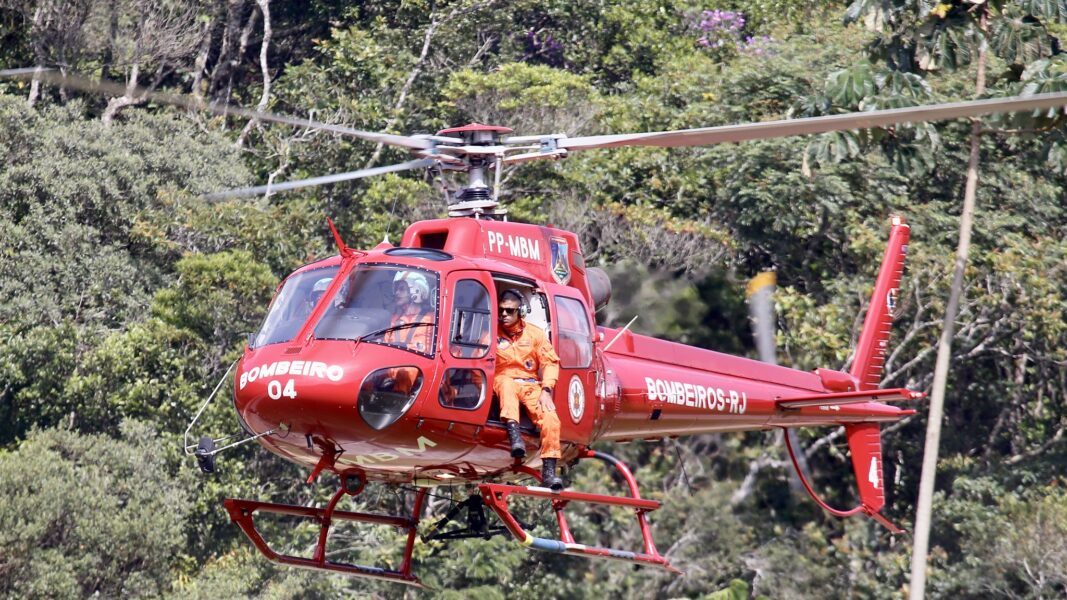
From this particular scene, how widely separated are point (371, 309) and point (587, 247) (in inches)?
492

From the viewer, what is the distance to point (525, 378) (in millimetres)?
10109

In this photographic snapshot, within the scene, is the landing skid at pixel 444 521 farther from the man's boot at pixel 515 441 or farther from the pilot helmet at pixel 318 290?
the pilot helmet at pixel 318 290

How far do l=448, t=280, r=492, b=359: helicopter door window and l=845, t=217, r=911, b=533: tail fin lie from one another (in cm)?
524

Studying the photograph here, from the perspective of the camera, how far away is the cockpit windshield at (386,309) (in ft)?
31.3

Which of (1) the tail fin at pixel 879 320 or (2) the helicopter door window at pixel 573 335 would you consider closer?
(2) the helicopter door window at pixel 573 335

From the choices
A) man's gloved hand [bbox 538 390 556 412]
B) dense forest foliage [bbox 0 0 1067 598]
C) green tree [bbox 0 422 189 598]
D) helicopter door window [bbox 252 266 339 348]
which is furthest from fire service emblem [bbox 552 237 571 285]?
green tree [bbox 0 422 189 598]

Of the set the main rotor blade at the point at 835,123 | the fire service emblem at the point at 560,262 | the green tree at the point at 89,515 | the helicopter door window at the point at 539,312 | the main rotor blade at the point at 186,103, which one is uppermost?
the main rotor blade at the point at 835,123

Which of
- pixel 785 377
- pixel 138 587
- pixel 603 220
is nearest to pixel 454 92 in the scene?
pixel 603 220

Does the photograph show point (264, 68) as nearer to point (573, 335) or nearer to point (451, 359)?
point (573, 335)

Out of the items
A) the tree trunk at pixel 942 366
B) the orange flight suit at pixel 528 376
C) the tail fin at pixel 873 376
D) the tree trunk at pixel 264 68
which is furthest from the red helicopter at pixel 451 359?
the tree trunk at pixel 264 68

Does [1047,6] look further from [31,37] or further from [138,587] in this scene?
[31,37]

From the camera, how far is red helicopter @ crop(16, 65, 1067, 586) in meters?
9.44

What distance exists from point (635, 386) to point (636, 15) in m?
15.9

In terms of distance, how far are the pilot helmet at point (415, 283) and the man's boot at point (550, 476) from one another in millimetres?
1388
